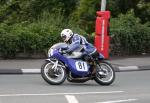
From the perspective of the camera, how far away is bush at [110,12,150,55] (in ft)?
75.4

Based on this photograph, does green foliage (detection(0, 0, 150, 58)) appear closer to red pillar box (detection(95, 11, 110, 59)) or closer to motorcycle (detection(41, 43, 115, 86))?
red pillar box (detection(95, 11, 110, 59))

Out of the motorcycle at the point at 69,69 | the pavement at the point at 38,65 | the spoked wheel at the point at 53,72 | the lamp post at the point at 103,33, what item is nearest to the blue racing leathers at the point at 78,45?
the motorcycle at the point at 69,69

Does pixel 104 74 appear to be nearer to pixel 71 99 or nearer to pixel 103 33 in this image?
pixel 71 99

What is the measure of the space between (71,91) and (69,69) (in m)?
1.51

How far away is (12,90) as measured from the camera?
43.7 ft

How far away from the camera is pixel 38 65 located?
62.8 ft

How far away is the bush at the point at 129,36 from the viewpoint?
23.0m

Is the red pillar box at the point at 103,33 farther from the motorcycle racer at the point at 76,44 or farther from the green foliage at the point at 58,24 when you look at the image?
the motorcycle racer at the point at 76,44

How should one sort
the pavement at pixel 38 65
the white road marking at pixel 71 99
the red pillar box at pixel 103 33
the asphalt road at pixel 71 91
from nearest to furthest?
the white road marking at pixel 71 99, the asphalt road at pixel 71 91, the pavement at pixel 38 65, the red pillar box at pixel 103 33

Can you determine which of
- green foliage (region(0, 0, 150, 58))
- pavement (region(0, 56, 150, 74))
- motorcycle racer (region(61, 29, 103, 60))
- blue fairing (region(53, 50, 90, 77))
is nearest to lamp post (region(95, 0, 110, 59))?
pavement (region(0, 56, 150, 74))

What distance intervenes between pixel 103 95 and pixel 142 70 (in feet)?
23.3

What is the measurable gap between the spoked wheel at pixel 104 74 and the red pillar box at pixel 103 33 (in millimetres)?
5557

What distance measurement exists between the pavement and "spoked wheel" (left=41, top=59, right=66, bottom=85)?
10.00 feet

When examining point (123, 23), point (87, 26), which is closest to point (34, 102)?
point (123, 23)
